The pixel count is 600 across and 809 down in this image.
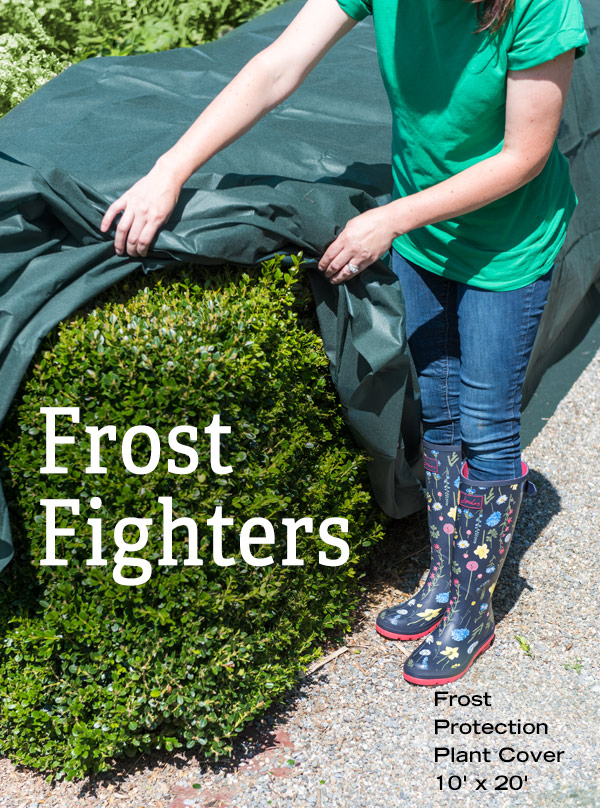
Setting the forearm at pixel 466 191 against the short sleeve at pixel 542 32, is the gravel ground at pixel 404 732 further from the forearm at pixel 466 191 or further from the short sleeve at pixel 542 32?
the short sleeve at pixel 542 32

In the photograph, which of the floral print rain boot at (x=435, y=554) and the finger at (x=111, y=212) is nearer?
the finger at (x=111, y=212)

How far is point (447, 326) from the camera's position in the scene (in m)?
2.49

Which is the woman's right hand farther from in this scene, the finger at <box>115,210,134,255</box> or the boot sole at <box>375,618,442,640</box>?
the boot sole at <box>375,618,442,640</box>

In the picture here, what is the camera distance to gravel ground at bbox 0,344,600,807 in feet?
7.56

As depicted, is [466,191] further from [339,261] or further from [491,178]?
[339,261]

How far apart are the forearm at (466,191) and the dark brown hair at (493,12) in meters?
0.27

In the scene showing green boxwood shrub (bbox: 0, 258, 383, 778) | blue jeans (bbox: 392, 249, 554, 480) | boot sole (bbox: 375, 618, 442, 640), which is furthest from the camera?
boot sole (bbox: 375, 618, 442, 640)

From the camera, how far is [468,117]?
81.0 inches

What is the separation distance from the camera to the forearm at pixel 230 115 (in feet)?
7.23

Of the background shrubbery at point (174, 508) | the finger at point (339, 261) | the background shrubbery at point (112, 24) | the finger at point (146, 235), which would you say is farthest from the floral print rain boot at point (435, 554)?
the background shrubbery at point (112, 24)

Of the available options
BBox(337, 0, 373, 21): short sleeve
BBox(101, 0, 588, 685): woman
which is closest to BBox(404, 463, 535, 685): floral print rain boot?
BBox(101, 0, 588, 685): woman

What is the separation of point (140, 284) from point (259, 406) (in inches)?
17.0

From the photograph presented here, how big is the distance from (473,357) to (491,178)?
50 cm

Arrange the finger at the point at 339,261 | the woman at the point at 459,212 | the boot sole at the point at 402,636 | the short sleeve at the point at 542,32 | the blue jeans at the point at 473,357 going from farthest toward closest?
the boot sole at the point at 402,636
the blue jeans at the point at 473,357
the finger at the point at 339,261
the woman at the point at 459,212
the short sleeve at the point at 542,32
